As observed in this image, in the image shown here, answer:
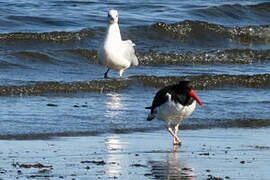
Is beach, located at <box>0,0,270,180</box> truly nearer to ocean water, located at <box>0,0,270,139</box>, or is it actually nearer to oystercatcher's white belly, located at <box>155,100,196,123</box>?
ocean water, located at <box>0,0,270,139</box>

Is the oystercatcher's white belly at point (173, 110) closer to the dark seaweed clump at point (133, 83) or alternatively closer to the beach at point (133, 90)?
the beach at point (133, 90)

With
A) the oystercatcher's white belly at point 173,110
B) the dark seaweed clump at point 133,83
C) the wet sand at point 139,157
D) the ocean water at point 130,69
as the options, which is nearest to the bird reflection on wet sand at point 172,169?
the wet sand at point 139,157

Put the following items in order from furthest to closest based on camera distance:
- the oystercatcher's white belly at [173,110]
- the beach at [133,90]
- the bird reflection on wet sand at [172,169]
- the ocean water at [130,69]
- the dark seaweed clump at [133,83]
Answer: the dark seaweed clump at [133,83]
the ocean water at [130,69]
the oystercatcher's white belly at [173,110]
the beach at [133,90]
the bird reflection on wet sand at [172,169]

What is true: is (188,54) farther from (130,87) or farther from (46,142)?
(46,142)

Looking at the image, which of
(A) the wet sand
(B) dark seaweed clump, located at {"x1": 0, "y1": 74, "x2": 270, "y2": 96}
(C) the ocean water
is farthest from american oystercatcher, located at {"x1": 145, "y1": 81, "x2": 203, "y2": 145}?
(B) dark seaweed clump, located at {"x1": 0, "y1": 74, "x2": 270, "y2": 96}

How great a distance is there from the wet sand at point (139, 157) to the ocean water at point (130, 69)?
1.53 feet

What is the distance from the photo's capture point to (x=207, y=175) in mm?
6086

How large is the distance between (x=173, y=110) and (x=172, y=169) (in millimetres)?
1212

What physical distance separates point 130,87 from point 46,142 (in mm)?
3970

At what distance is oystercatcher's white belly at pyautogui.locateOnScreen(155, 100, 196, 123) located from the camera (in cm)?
737

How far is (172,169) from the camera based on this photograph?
6.29 metres

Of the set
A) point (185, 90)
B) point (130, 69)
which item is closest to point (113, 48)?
point (130, 69)

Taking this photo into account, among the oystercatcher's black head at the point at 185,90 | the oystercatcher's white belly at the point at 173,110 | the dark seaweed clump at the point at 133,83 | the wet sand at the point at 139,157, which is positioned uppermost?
the oystercatcher's black head at the point at 185,90

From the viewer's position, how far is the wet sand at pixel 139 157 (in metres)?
6.04
